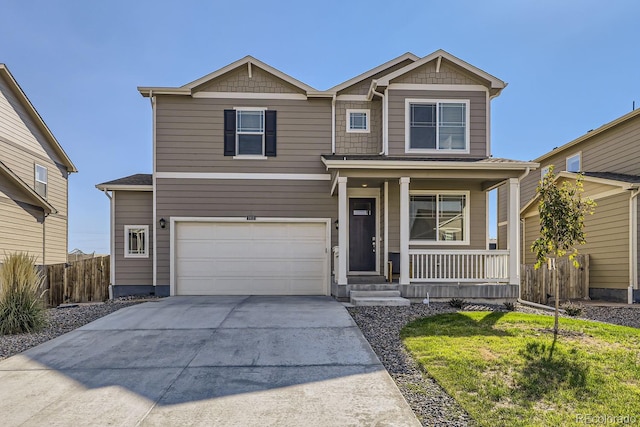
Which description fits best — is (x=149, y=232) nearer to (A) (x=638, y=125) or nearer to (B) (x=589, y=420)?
(B) (x=589, y=420)

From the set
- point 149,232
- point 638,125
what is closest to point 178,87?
point 149,232

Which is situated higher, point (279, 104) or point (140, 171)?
point (279, 104)

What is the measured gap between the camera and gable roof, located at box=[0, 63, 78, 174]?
12.8m

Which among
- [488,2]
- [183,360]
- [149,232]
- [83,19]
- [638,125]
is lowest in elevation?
[183,360]

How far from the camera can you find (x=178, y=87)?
429 inches

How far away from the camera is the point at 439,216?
10.9 meters

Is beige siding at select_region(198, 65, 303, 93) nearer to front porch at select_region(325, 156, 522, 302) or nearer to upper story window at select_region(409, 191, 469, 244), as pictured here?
front porch at select_region(325, 156, 522, 302)

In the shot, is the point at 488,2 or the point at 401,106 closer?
the point at 488,2

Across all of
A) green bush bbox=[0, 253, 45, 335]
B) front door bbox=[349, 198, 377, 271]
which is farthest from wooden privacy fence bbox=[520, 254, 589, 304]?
green bush bbox=[0, 253, 45, 335]

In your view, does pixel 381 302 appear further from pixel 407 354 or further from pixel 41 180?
pixel 41 180

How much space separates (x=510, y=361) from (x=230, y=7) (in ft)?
35.4

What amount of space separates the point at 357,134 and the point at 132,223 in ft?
22.8

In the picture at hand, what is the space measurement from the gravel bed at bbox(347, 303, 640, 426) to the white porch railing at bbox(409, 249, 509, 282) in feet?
2.74

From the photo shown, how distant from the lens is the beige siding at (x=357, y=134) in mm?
11352
